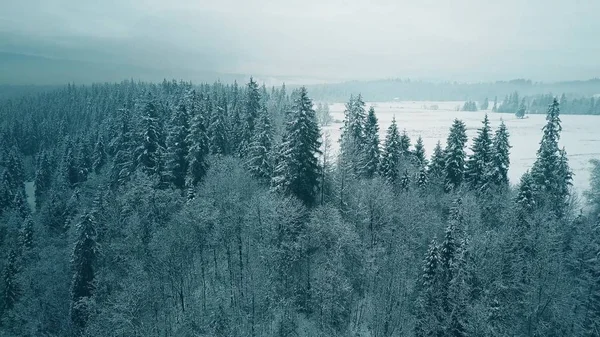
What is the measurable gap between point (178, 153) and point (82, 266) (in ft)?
60.4

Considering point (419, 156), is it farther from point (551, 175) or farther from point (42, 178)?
point (42, 178)

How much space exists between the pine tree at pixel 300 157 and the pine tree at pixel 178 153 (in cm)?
1851

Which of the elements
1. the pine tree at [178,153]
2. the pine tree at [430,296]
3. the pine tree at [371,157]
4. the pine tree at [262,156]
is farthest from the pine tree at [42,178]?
the pine tree at [430,296]

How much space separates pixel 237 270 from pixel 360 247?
13563 mm

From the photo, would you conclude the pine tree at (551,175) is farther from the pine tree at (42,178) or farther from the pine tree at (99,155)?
the pine tree at (42,178)

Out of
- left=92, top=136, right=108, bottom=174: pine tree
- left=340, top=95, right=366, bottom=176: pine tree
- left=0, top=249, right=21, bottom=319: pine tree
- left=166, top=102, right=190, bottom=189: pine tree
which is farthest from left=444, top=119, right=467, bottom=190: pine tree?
left=92, top=136, right=108, bottom=174: pine tree

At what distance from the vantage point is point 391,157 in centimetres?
5069

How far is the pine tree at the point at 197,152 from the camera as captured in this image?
168 feet

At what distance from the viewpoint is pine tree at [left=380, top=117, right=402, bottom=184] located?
1973 inches

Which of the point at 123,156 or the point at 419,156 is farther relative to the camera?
the point at 123,156

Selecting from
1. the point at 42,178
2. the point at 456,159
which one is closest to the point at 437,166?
the point at 456,159

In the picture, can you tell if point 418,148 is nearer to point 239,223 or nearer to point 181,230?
point 239,223

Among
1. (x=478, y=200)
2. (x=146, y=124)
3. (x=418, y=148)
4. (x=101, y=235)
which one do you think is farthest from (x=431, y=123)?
(x=101, y=235)

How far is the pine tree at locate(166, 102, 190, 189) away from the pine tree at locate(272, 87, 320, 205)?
1851 centimetres
